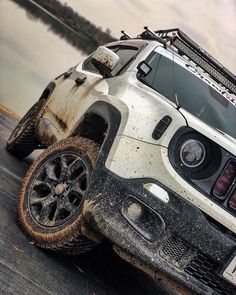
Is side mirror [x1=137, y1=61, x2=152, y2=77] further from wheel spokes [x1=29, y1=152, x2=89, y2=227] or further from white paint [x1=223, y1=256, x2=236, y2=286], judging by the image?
→ white paint [x1=223, y1=256, x2=236, y2=286]

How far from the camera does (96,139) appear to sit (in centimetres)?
483

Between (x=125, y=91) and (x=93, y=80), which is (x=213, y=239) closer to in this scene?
(x=125, y=91)

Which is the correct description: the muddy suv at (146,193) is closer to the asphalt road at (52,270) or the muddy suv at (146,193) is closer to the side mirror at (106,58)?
the asphalt road at (52,270)

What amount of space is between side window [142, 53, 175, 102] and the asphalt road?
152 centimetres

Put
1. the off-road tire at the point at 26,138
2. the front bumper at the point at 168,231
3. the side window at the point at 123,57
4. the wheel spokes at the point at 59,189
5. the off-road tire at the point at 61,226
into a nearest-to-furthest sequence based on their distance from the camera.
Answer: the front bumper at the point at 168,231, the off-road tire at the point at 61,226, the wheel spokes at the point at 59,189, the side window at the point at 123,57, the off-road tire at the point at 26,138

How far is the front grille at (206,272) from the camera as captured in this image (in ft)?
12.9

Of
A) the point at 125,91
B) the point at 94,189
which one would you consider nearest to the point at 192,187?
the point at 94,189

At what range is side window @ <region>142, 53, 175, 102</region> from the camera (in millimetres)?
4797

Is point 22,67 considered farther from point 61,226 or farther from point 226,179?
point 226,179

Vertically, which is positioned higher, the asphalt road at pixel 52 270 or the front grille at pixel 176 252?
the front grille at pixel 176 252

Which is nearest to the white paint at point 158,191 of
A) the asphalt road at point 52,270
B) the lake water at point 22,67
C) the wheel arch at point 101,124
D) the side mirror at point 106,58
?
the wheel arch at point 101,124

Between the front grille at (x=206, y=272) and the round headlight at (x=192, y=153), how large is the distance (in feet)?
2.09

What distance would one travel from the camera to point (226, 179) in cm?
407

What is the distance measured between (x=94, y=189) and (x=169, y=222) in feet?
1.82
